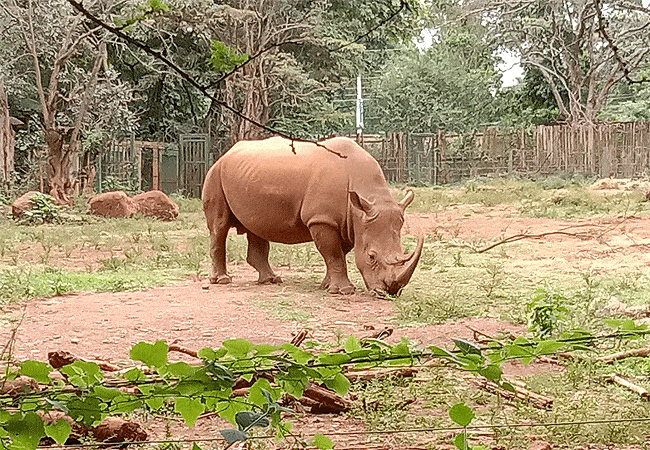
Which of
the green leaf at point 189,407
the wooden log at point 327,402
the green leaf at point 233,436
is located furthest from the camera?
the wooden log at point 327,402

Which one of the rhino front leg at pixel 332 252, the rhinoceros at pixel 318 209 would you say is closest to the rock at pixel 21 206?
the rhinoceros at pixel 318 209

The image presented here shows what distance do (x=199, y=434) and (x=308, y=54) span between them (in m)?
22.1

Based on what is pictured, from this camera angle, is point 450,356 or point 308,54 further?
point 308,54

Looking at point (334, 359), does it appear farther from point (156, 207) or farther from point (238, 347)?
point (156, 207)

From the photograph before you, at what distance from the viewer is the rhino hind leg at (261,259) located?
27.0 feet

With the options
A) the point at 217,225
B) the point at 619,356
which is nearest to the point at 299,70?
the point at 217,225

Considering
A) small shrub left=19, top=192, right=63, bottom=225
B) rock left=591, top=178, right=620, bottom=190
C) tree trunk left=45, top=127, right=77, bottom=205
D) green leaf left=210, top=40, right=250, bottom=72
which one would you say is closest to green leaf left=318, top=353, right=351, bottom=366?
green leaf left=210, top=40, right=250, bottom=72

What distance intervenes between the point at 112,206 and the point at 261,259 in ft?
25.8

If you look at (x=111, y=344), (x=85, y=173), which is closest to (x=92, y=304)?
(x=111, y=344)

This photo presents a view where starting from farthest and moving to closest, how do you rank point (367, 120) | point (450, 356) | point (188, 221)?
point (367, 120) < point (188, 221) < point (450, 356)

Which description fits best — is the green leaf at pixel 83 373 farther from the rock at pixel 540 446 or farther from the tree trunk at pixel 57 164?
the tree trunk at pixel 57 164

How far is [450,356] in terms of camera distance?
4.96 feet

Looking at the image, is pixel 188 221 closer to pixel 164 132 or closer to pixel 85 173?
pixel 85 173

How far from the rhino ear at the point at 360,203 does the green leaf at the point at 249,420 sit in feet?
19.6
